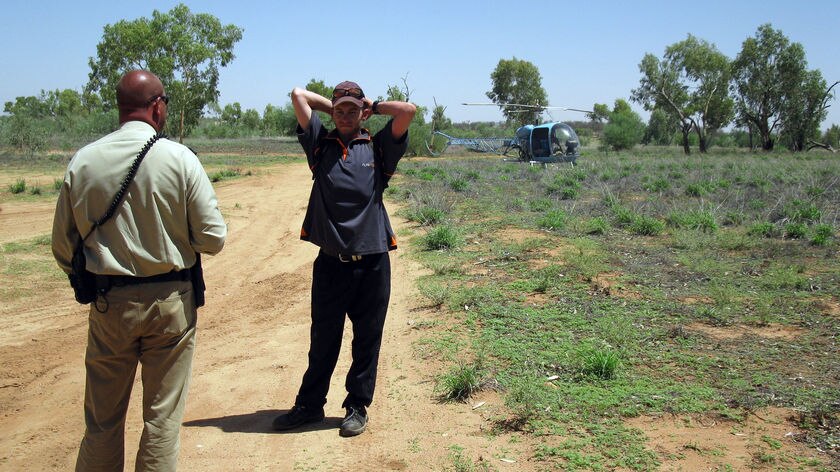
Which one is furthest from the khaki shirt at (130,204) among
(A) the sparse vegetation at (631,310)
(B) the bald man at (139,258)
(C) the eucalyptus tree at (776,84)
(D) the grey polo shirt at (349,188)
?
(C) the eucalyptus tree at (776,84)

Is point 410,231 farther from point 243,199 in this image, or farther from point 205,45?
point 205,45

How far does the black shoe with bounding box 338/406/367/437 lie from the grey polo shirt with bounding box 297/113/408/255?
1026 mm

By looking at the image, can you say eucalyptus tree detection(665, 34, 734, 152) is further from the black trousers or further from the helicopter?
the black trousers

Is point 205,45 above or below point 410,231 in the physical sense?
above

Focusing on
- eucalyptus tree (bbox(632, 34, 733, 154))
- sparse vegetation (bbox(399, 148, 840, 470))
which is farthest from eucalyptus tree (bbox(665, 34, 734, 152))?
sparse vegetation (bbox(399, 148, 840, 470))

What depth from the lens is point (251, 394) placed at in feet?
16.6

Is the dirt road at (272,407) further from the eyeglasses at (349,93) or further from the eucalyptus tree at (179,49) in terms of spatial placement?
the eucalyptus tree at (179,49)

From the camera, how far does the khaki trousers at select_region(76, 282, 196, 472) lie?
3.04m

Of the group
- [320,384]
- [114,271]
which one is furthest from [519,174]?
[114,271]

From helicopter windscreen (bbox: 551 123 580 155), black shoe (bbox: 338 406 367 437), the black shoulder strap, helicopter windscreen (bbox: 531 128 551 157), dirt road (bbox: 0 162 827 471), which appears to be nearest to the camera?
the black shoulder strap

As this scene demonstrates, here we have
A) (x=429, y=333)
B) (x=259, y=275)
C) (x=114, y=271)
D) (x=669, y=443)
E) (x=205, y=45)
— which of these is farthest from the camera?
(x=205, y=45)

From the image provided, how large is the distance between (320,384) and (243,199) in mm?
12288

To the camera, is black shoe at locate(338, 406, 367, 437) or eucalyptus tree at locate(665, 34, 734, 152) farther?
eucalyptus tree at locate(665, 34, 734, 152)

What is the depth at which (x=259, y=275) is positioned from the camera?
29.9ft
